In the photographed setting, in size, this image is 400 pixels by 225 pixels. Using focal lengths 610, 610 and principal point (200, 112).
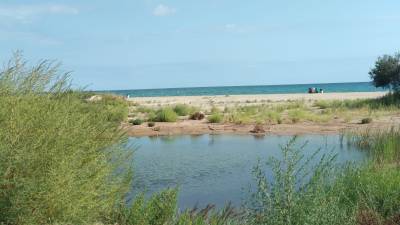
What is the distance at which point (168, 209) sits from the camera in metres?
9.08

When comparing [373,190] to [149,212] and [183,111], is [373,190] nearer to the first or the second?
[149,212]

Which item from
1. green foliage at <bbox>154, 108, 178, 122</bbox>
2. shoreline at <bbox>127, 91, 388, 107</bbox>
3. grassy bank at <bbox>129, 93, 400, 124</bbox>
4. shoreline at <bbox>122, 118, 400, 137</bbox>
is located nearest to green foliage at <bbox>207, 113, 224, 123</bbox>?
grassy bank at <bbox>129, 93, 400, 124</bbox>

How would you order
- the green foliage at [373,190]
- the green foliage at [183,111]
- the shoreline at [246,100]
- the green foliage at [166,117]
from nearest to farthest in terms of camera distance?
the green foliage at [373,190] < the green foliage at [166,117] < the green foliage at [183,111] < the shoreline at [246,100]

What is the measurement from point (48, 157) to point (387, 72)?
146 feet

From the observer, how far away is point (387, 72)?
48250 mm

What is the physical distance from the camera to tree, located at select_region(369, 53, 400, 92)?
47.8 metres

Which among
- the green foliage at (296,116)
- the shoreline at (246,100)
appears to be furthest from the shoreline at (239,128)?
the shoreline at (246,100)

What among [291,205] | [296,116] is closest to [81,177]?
[291,205]

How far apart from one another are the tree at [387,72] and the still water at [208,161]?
18296 mm

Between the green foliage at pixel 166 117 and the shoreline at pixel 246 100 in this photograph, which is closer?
the green foliage at pixel 166 117

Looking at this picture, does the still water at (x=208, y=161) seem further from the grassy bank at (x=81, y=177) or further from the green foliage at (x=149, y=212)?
the grassy bank at (x=81, y=177)

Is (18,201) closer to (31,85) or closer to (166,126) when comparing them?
(31,85)

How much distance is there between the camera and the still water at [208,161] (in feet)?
55.5

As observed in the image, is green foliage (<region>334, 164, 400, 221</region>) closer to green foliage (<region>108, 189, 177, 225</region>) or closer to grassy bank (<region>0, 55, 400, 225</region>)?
grassy bank (<region>0, 55, 400, 225</region>)
